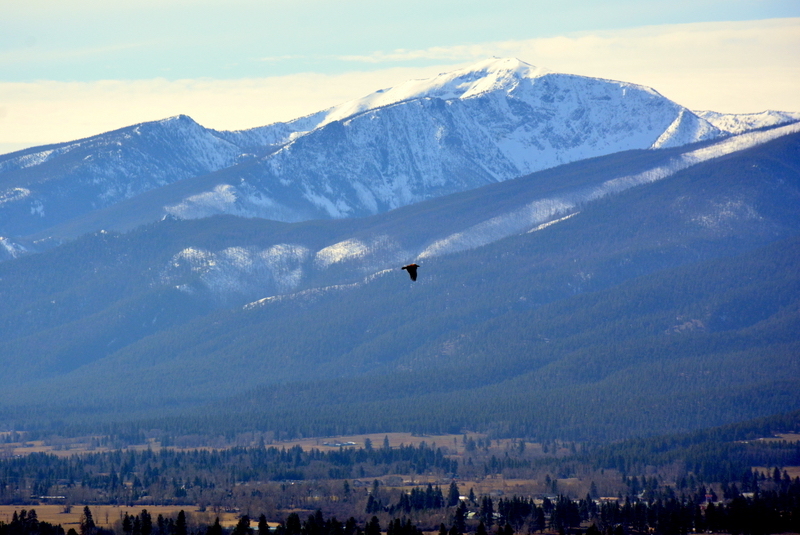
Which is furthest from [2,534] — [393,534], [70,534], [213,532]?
[393,534]

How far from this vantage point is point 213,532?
200 meters

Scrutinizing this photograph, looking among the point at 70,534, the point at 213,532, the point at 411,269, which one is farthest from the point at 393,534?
the point at 411,269

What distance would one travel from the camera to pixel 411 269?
148 m

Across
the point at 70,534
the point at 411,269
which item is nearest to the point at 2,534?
the point at 70,534

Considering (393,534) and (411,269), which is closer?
(411,269)

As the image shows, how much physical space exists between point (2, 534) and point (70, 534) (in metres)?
8.95

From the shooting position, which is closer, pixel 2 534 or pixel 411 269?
pixel 411 269

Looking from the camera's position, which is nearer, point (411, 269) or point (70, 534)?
point (411, 269)

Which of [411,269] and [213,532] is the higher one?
[411,269]

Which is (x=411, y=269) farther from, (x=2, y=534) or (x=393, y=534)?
(x=2, y=534)

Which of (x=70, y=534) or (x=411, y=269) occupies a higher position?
(x=411, y=269)

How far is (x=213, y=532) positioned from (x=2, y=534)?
27816 mm

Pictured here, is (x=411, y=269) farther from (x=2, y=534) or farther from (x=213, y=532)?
(x=2, y=534)

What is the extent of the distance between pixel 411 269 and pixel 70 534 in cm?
7703
